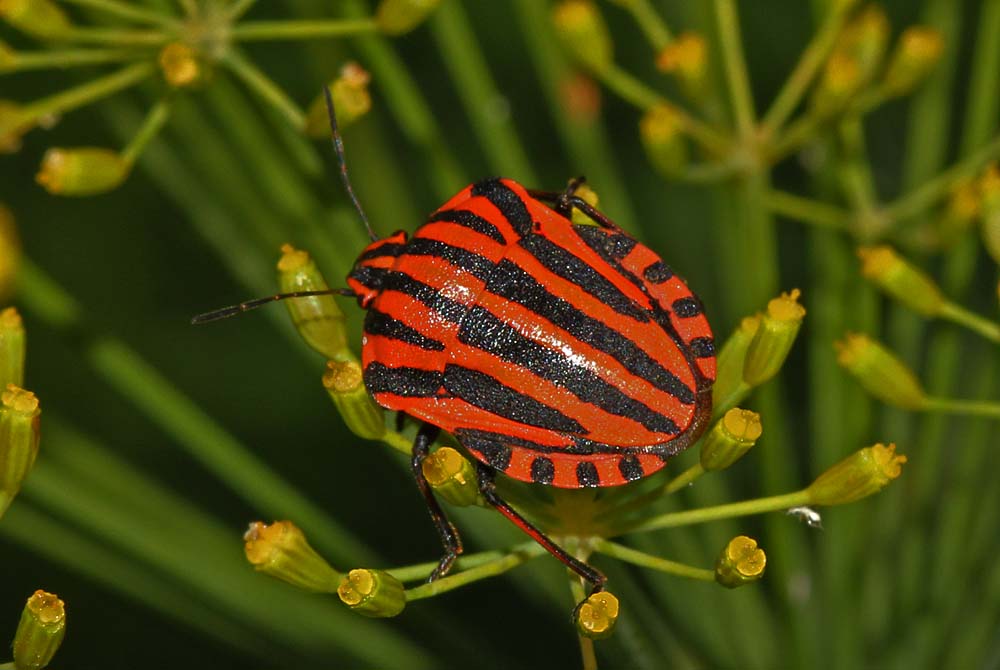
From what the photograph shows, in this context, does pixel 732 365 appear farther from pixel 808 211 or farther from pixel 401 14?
pixel 401 14

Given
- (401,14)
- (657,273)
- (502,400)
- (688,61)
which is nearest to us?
(502,400)

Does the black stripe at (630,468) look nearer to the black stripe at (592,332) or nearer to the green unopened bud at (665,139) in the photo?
the black stripe at (592,332)

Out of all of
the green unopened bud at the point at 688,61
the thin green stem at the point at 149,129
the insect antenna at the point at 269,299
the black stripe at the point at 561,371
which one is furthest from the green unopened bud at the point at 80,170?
the green unopened bud at the point at 688,61

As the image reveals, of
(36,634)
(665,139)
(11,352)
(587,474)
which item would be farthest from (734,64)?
(36,634)

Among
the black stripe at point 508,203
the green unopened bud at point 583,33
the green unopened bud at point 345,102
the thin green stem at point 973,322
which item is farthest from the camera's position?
the green unopened bud at point 583,33

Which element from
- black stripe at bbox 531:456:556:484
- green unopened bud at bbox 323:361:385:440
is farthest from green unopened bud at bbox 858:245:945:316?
green unopened bud at bbox 323:361:385:440

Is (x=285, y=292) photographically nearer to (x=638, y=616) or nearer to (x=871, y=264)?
(x=638, y=616)

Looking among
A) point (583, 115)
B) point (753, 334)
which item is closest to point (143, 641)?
point (583, 115)
